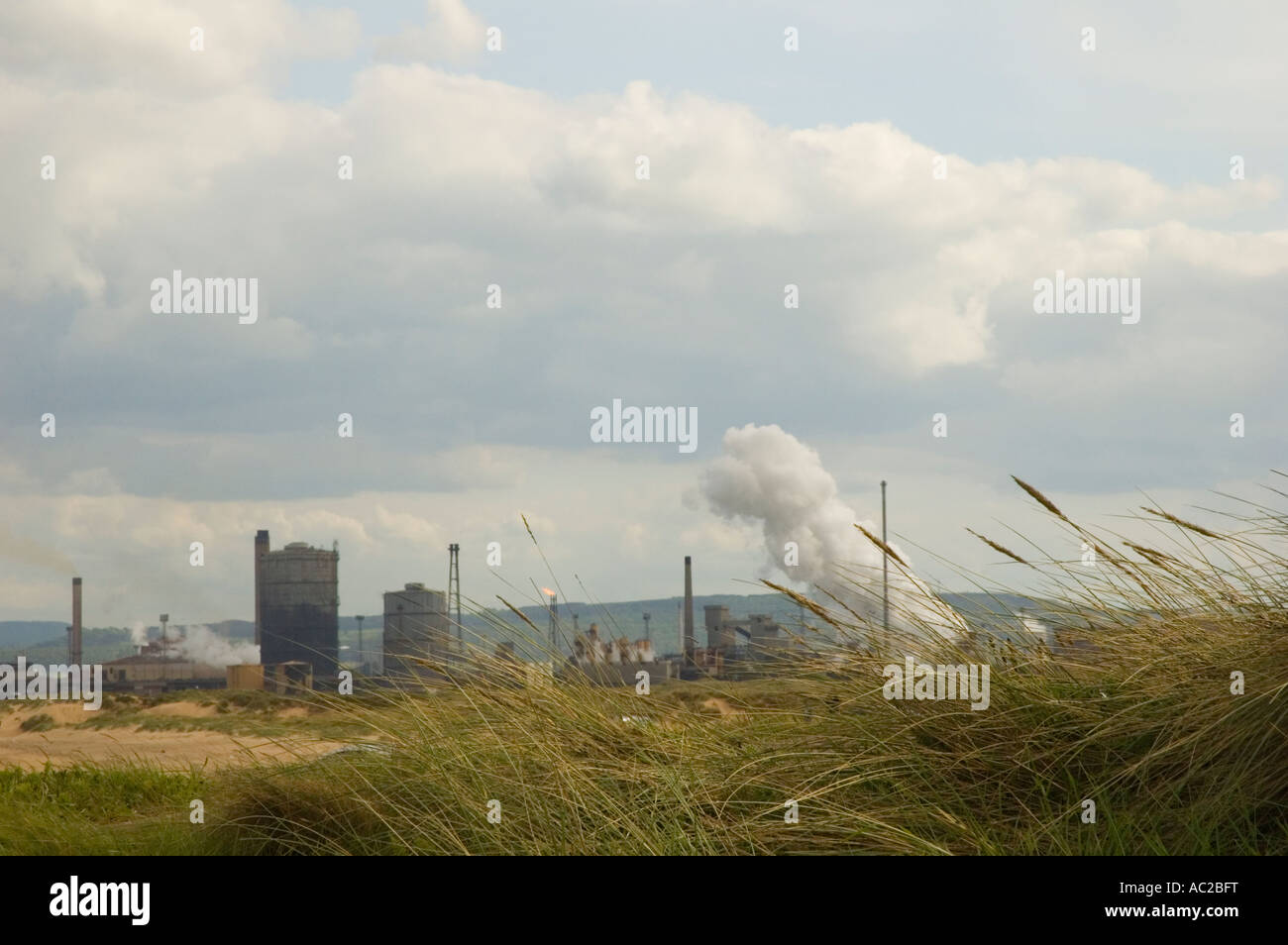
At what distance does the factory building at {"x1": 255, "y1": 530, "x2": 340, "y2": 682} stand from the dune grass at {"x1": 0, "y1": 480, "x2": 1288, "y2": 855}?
41672 millimetres

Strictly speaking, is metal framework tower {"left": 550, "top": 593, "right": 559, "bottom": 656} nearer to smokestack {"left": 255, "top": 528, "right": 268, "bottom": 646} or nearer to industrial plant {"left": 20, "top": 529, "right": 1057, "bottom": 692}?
industrial plant {"left": 20, "top": 529, "right": 1057, "bottom": 692}

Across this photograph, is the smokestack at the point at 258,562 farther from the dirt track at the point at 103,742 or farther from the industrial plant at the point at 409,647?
the dirt track at the point at 103,742

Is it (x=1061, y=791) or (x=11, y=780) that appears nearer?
(x=1061, y=791)

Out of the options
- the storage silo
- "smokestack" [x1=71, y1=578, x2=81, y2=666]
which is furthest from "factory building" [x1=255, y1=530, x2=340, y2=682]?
"smokestack" [x1=71, y1=578, x2=81, y2=666]

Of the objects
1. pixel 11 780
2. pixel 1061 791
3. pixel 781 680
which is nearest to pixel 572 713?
pixel 781 680

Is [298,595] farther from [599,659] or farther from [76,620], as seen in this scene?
[599,659]

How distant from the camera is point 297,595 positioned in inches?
1799

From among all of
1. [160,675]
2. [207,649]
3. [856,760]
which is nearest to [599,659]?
[856,760]

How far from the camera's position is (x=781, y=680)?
16.7 ft

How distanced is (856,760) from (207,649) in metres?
54.0

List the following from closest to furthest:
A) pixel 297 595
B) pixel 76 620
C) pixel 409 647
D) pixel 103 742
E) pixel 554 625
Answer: pixel 554 625 → pixel 409 647 → pixel 103 742 → pixel 297 595 → pixel 76 620

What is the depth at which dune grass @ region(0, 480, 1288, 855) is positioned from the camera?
380 cm
